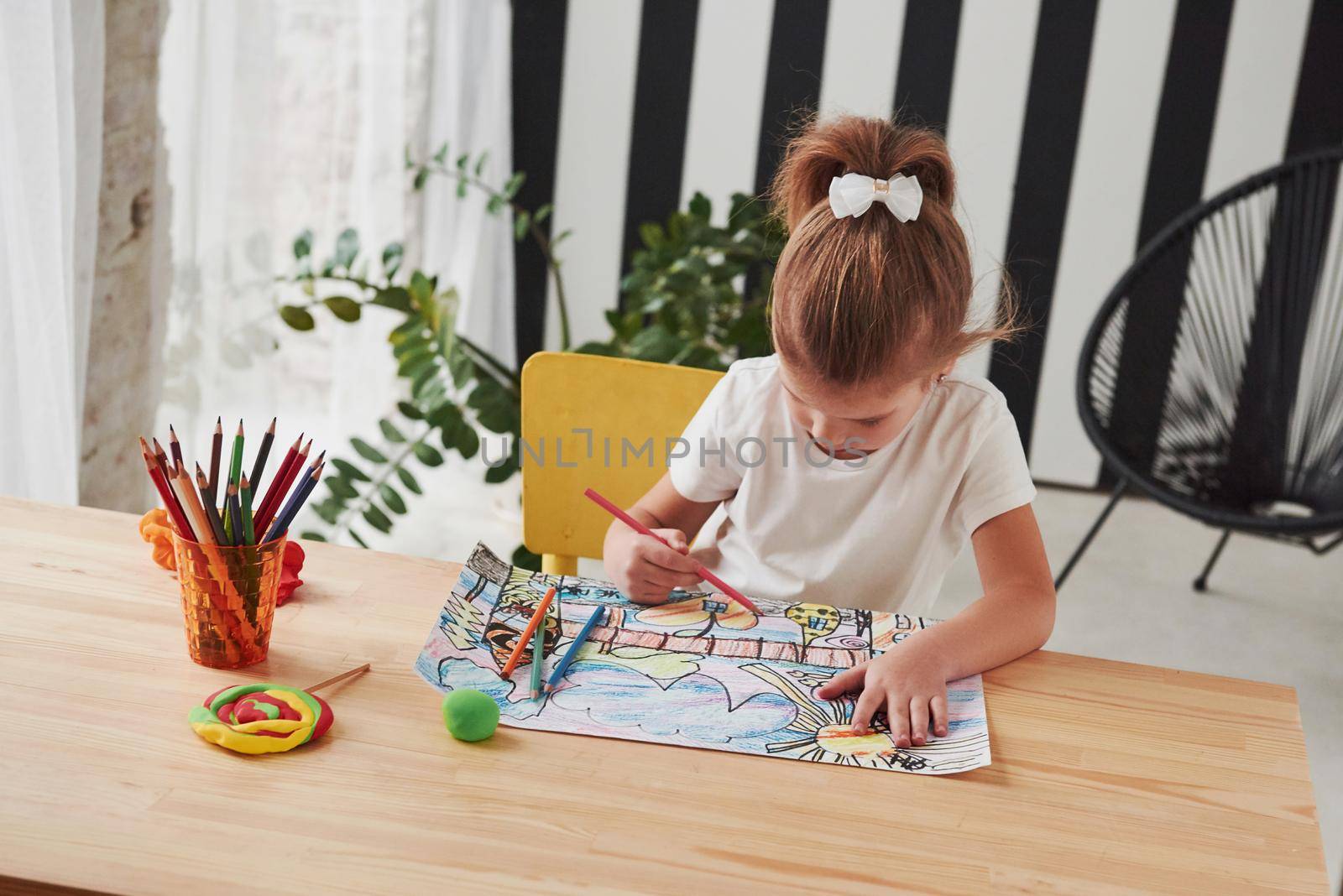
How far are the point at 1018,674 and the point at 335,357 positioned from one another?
2086 mm

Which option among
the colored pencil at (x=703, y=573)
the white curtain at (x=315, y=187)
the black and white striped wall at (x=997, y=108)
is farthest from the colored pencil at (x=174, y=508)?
the black and white striped wall at (x=997, y=108)

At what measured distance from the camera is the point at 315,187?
8.36ft

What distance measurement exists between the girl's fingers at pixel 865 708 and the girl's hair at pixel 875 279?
305 millimetres

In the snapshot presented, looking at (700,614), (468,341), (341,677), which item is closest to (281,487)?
(341,677)

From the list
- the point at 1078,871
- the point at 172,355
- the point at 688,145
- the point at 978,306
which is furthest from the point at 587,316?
the point at 1078,871

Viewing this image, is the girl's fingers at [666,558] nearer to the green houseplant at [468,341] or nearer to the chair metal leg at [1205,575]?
the green houseplant at [468,341]

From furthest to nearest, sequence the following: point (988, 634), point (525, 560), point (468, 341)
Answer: point (468, 341)
point (525, 560)
point (988, 634)

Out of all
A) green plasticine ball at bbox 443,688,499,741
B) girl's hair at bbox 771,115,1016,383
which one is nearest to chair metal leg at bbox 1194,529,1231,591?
girl's hair at bbox 771,115,1016,383

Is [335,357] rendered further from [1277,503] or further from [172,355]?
[1277,503]

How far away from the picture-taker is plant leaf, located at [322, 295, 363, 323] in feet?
6.24

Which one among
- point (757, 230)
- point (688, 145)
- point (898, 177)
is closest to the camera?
point (898, 177)

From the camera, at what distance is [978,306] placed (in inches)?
46.2

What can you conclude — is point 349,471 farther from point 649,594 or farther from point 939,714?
point 939,714

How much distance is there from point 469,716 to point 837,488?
0.61 m
